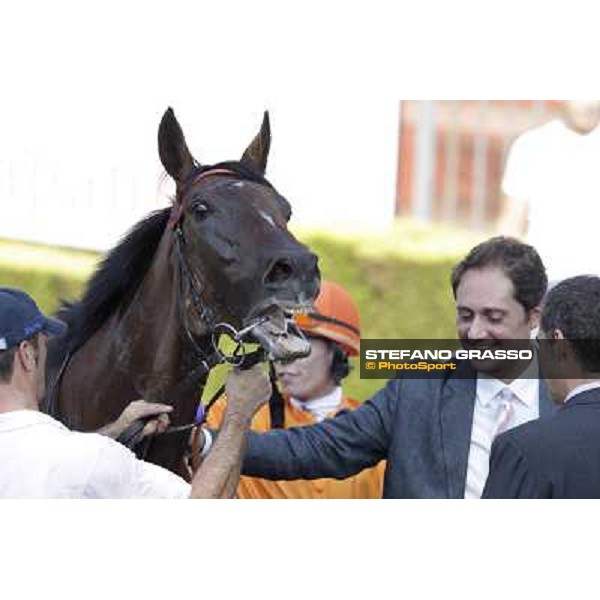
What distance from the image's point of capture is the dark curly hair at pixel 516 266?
4328 millimetres

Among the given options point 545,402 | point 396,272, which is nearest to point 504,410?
point 545,402

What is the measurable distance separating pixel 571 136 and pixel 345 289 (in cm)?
114

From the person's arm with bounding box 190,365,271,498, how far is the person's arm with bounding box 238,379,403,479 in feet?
1.69

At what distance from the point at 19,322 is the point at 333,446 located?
130 centimetres

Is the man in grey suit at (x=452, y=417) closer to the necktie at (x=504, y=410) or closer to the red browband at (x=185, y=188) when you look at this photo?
the necktie at (x=504, y=410)

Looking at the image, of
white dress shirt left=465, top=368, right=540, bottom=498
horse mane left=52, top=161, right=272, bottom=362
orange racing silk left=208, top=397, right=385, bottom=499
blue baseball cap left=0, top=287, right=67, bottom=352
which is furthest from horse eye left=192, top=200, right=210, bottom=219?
orange racing silk left=208, top=397, right=385, bottom=499

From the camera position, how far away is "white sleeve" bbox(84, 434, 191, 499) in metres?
3.23

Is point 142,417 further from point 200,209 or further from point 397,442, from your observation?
point 397,442

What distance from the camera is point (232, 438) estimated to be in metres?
3.64

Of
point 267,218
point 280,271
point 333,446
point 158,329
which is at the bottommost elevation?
point 333,446

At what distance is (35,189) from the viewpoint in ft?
17.5

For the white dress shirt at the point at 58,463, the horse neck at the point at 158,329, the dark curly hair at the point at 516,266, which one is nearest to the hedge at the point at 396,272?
the dark curly hair at the point at 516,266

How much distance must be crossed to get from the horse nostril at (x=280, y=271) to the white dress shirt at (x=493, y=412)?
940mm

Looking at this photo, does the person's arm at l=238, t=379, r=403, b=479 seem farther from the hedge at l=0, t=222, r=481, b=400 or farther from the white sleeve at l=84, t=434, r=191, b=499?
the hedge at l=0, t=222, r=481, b=400
